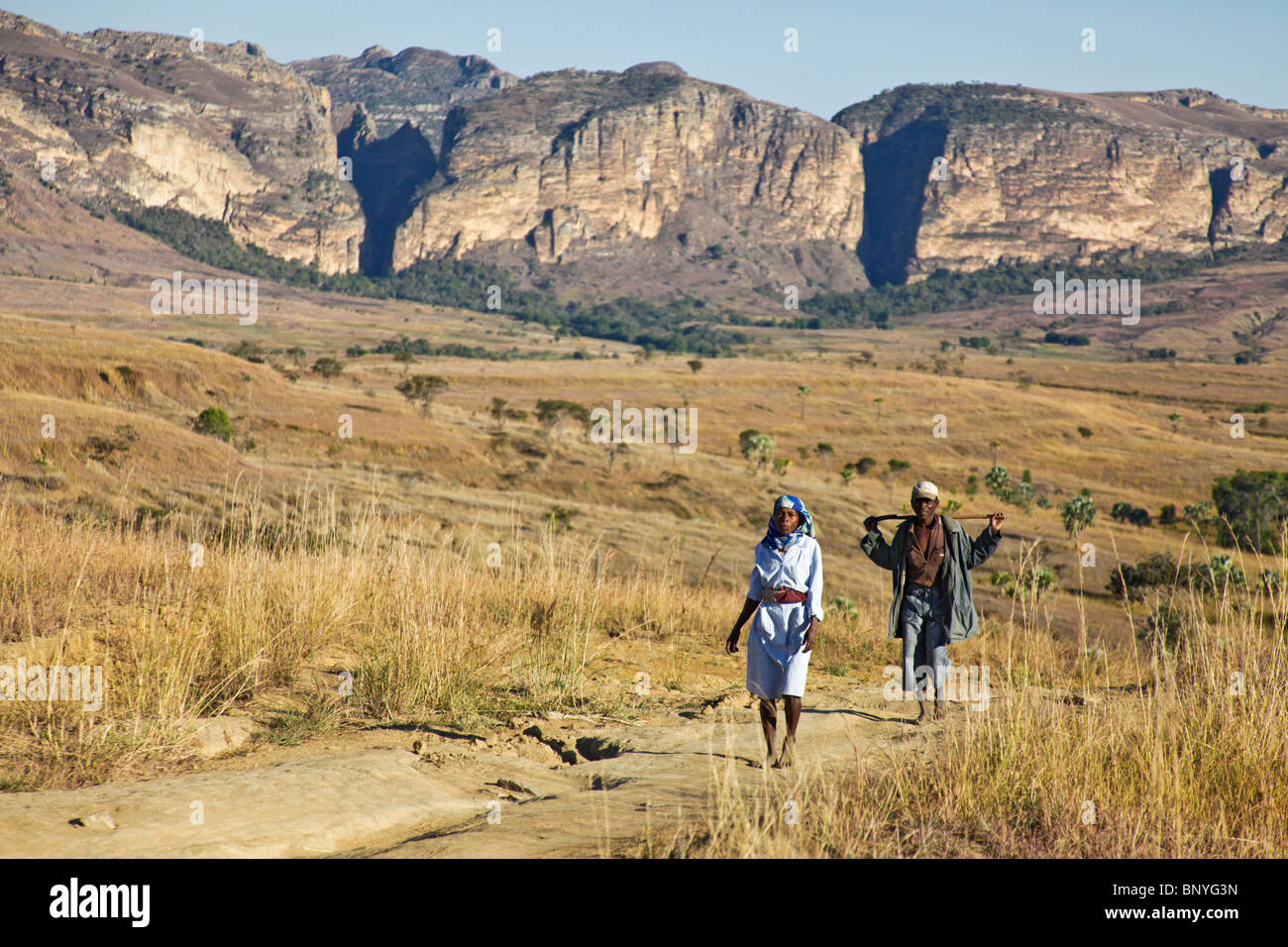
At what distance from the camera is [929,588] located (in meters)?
7.27

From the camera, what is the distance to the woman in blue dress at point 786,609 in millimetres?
5742

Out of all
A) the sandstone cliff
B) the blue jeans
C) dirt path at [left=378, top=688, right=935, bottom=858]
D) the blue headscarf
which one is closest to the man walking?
the blue jeans

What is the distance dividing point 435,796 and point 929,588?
4.04m

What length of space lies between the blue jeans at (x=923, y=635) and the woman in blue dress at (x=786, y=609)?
173 centimetres

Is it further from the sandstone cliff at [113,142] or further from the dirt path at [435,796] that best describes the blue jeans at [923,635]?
the sandstone cliff at [113,142]

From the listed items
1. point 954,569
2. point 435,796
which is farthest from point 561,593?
point 435,796

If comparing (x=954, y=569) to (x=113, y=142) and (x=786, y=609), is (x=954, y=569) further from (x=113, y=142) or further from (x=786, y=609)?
(x=113, y=142)

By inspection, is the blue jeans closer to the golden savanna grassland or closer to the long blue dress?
the golden savanna grassland

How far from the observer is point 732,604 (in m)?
11.8

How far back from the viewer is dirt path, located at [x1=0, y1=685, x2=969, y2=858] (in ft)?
12.6

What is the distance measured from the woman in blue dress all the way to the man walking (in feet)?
4.96

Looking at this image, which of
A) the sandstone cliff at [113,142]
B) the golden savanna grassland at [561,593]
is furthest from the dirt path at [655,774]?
the sandstone cliff at [113,142]

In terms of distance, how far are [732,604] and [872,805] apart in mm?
7553

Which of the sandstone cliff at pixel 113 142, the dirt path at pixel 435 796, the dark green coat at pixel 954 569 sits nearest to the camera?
the dirt path at pixel 435 796
